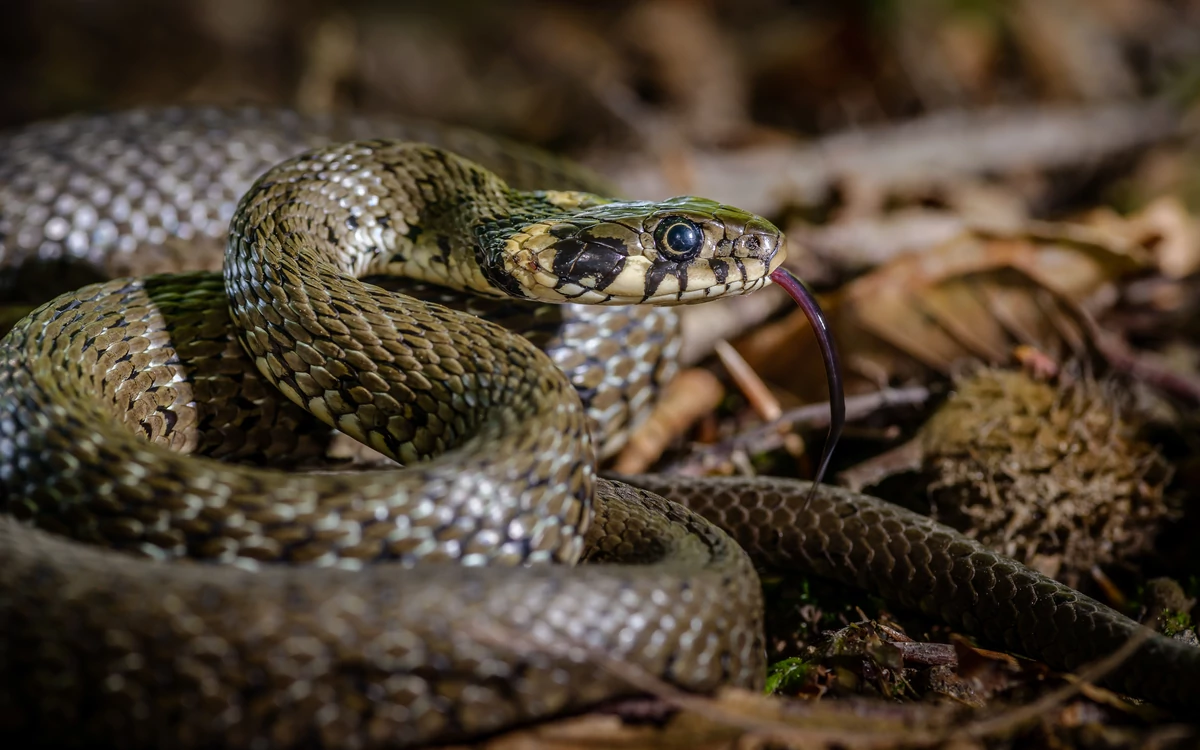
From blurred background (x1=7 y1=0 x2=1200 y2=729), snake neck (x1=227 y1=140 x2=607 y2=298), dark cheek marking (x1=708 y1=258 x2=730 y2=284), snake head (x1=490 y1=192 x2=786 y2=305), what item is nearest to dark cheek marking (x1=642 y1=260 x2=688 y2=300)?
snake head (x1=490 y1=192 x2=786 y2=305)

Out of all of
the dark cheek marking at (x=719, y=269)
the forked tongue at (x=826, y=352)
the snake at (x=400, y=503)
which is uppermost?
the dark cheek marking at (x=719, y=269)

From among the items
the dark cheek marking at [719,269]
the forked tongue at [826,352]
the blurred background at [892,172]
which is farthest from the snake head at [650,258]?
the blurred background at [892,172]

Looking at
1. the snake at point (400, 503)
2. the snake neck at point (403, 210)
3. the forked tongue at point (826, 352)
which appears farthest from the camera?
the snake neck at point (403, 210)

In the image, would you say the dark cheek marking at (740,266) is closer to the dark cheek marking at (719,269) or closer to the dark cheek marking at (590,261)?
the dark cheek marking at (719,269)

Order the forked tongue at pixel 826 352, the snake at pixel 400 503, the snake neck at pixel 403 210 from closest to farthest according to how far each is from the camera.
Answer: the snake at pixel 400 503
the forked tongue at pixel 826 352
the snake neck at pixel 403 210

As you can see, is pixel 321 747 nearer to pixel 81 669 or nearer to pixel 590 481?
pixel 81 669

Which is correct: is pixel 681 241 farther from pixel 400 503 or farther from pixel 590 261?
pixel 400 503

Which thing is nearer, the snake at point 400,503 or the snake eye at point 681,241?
the snake at point 400,503

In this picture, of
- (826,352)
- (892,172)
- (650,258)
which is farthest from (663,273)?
(892,172)
